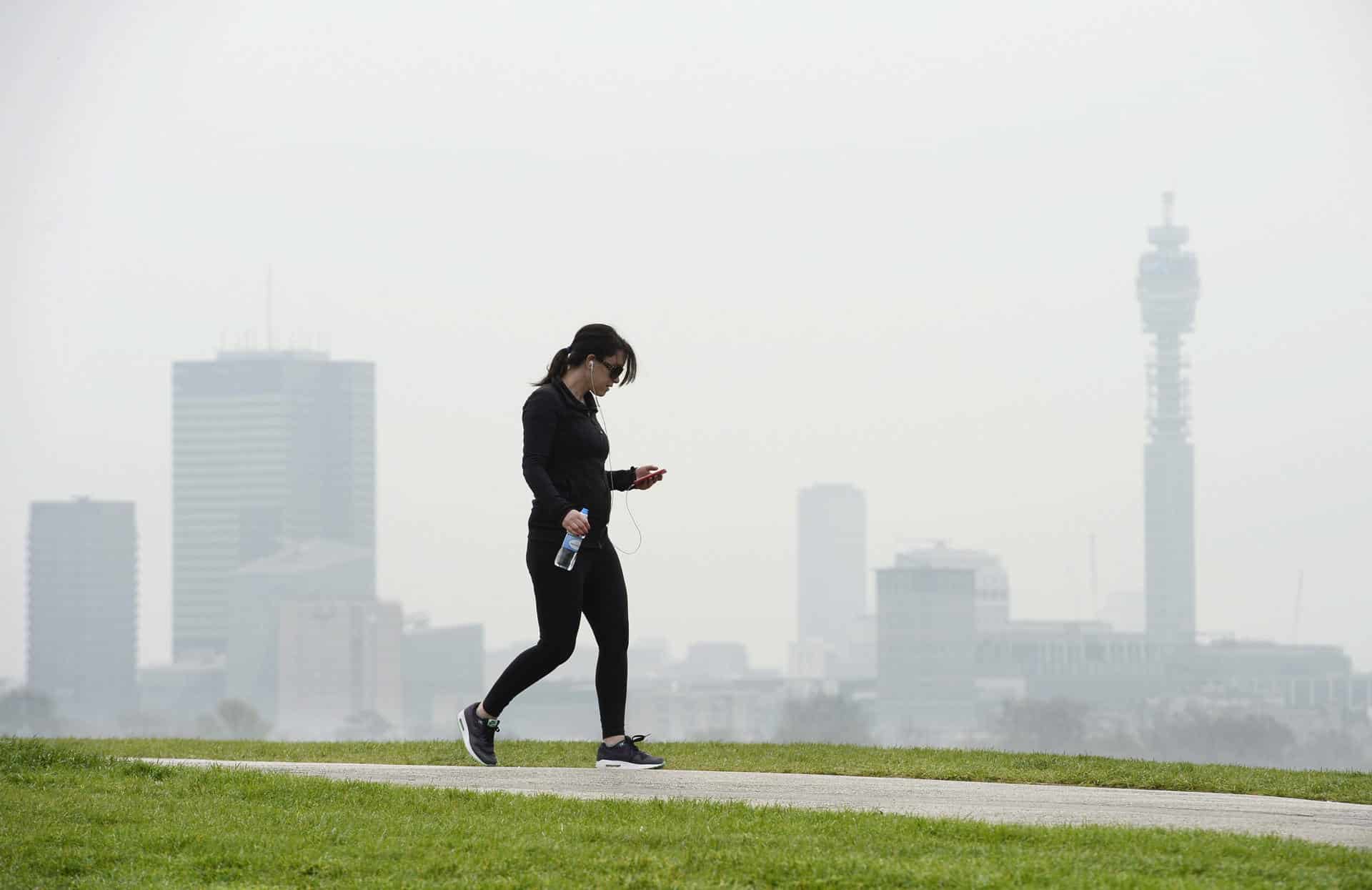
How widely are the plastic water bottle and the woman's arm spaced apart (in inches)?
7.2

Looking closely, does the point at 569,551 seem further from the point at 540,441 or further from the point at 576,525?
the point at 540,441

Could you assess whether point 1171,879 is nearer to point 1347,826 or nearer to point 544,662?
point 1347,826

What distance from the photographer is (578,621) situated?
9305 mm

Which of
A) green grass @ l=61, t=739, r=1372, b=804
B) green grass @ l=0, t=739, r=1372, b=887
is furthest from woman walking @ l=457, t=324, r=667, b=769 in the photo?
green grass @ l=0, t=739, r=1372, b=887

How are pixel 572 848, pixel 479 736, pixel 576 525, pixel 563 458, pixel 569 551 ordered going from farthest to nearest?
pixel 479 736
pixel 563 458
pixel 569 551
pixel 576 525
pixel 572 848

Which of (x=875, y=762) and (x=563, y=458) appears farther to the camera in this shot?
(x=875, y=762)

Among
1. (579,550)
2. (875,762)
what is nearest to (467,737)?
(579,550)

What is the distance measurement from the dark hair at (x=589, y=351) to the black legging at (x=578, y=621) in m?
0.92

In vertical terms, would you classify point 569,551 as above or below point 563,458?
below

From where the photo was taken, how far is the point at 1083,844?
633 cm

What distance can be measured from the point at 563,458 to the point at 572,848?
10.6 ft

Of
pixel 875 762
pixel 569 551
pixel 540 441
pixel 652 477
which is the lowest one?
pixel 875 762

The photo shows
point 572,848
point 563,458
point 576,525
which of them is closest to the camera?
point 572,848

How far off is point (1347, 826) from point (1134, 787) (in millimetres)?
1679
